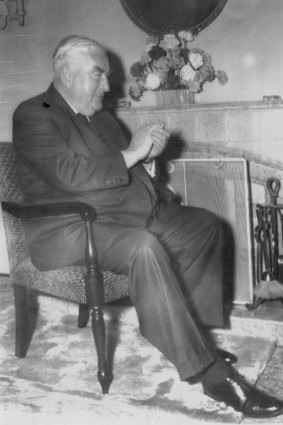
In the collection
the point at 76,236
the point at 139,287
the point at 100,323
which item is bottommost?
the point at 100,323

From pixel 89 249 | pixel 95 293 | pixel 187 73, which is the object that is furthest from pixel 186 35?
pixel 95 293

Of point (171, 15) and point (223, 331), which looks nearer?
point (223, 331)

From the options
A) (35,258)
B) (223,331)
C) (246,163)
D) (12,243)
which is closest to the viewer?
(35,258)

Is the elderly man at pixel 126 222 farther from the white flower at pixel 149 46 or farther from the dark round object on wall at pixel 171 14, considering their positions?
the dark round object on wall at pixel 171 14

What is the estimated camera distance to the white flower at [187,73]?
2.85 m

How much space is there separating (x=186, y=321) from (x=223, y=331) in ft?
2.62

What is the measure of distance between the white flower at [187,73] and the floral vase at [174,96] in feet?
0.25

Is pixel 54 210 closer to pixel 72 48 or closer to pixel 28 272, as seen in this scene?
pixel 28 272

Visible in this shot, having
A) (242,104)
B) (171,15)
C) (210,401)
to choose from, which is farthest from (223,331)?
(171,15)

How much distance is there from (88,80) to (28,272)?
2.81 ft

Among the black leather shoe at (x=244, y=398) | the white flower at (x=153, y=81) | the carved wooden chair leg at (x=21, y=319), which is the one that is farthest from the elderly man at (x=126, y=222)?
the white flower at (x=153, y=81)

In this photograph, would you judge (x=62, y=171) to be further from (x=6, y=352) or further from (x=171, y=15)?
Result: (x=171, y=15)

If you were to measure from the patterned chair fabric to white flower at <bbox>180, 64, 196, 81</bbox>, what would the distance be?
3.63ft

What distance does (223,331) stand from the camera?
250cm
